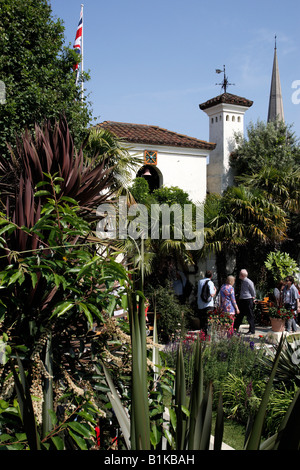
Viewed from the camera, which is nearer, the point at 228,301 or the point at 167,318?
the point at 167,318

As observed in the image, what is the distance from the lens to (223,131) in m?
16.2

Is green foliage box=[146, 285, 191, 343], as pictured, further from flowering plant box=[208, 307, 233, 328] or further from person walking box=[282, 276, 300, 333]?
person walking box=[282, 276, 300, 333]

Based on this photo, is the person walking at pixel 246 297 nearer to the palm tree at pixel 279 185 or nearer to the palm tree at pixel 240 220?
the palm tree at pixel 240 220

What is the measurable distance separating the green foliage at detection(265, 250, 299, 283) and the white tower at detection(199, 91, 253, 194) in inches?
136

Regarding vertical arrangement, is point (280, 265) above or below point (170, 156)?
below

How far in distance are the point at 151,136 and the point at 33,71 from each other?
7087 millimetres

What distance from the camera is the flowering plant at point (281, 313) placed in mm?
10922

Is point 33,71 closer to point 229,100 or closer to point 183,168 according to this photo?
point 183,168

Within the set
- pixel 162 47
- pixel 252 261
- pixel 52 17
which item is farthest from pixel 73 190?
pixel 252 261

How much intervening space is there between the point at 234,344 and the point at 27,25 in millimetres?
7122

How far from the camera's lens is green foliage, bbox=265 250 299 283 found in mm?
13703

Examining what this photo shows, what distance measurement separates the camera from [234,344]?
23.1 feet

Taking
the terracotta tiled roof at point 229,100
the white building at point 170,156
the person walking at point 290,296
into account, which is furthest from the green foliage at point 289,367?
the terracotta tiled roof at point 229,100

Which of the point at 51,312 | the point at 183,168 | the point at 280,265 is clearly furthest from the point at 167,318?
the point at 183,168
